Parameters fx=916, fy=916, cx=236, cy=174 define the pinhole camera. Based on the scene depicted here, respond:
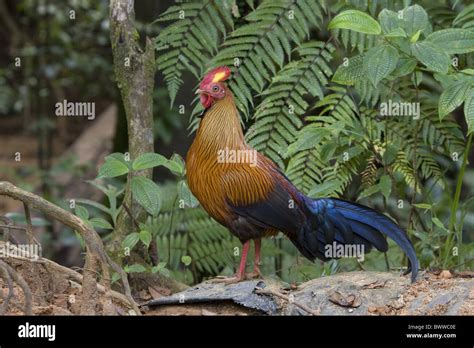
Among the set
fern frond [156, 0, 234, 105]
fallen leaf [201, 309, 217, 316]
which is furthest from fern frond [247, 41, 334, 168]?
fallen leaf [201, 309, 217, 316]

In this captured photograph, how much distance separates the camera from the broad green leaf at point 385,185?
13.8ft

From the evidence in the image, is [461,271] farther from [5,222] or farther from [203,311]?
[5,222]

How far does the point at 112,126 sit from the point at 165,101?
2.07m

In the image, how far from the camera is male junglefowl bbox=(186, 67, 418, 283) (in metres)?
3.70

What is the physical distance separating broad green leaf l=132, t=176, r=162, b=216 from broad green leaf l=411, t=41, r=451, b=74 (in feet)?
3.97

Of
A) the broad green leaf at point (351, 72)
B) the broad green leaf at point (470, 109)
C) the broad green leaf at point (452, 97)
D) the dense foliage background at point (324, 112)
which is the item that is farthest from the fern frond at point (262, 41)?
the broad green leaf at point (470, 109)

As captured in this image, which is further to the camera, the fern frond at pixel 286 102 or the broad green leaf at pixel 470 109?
the fern frond at pixel 286 102

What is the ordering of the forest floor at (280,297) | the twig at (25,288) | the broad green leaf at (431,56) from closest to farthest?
the twig at (25,288)
the forest floor at (280,297)
the broad green leaf at (431,56)

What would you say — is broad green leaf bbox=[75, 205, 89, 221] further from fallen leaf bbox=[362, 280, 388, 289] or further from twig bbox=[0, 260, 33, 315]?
fallen leaf bbox=[362, 280, 388, 289]

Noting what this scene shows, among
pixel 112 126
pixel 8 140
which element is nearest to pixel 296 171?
pixel 112 126

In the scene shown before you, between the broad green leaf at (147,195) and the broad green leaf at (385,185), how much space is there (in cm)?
106

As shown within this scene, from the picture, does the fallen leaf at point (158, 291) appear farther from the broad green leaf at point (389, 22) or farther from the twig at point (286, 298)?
the broad green leaf at point (389, 22)

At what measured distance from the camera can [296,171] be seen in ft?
14.6

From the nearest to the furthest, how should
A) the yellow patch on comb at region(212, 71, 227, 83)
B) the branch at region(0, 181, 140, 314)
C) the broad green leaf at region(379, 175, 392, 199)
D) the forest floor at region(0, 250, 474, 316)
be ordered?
the branch at region(0, 181, 140, 314) < the forest floor at region(0, 250, 474, 316) < the yellow patch on comb at region(212, 71, 227, 83) < the broad green leaf at region(379, 175, 392, 199)
